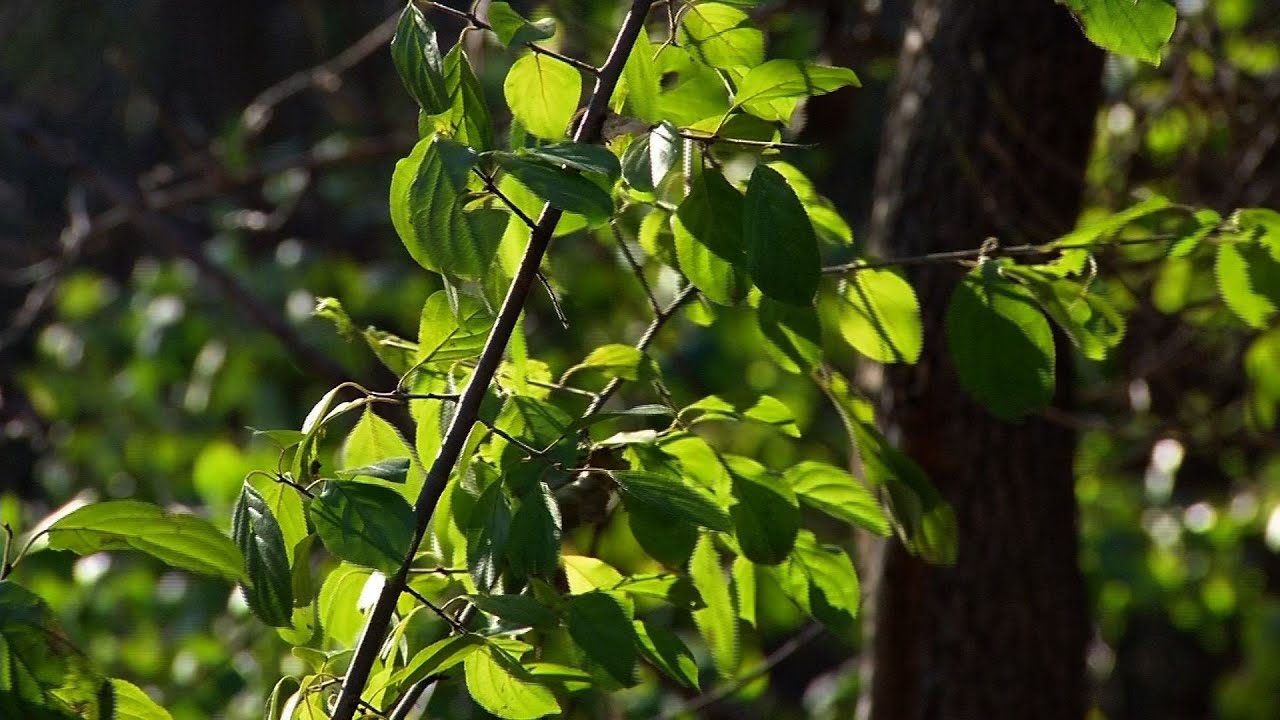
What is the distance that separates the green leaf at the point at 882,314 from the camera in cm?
82

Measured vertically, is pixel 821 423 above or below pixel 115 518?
below

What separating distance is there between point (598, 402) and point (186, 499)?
220 cm

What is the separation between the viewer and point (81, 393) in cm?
316

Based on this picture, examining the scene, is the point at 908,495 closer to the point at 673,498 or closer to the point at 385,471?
the point at 673,498

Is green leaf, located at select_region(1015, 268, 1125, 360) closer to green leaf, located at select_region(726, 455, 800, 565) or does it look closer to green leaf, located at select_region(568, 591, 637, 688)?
green leaf, located at select_region(726, 455, 800, 565)

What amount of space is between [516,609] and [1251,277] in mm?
484

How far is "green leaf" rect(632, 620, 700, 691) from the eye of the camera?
2.32 feet

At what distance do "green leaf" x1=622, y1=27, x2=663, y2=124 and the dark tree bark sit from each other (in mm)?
858

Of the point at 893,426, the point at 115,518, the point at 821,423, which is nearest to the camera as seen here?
the point at 115,518

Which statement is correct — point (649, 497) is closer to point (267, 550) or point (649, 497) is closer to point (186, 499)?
point (267, 550)

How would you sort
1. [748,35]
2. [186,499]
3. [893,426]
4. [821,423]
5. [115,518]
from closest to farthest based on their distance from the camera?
[115,518] → [748,35] → [893,426] → [186,499] → [821,423]

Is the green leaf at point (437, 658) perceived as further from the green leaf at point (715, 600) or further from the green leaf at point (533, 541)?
the green leaf at point (715, 600)

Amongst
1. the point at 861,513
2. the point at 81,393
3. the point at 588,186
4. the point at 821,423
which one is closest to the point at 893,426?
the point at 861,513

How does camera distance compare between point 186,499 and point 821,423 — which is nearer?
point 186,499
